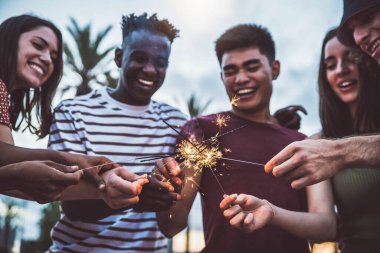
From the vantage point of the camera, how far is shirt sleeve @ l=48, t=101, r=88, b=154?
4.12 meters

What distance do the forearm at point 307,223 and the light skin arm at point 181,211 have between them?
98 centimetres

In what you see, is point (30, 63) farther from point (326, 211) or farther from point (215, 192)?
point (326, 211)

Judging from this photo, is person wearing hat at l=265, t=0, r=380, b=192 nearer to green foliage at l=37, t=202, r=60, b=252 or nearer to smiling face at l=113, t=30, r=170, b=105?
smiling face at l=113, t=30, r=170, b=105

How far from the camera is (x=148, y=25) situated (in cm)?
475

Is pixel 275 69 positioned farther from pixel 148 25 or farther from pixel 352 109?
pixel 148 25

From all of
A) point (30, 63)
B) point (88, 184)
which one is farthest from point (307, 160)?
point (30, 63)

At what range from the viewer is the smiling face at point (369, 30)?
141 inches

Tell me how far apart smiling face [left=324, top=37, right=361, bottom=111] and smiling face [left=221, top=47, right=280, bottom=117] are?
0.96 metres

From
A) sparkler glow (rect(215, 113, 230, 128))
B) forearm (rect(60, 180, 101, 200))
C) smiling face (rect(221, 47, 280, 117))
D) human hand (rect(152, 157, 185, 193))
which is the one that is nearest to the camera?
human hand (rect(152, 157, 185, 193))

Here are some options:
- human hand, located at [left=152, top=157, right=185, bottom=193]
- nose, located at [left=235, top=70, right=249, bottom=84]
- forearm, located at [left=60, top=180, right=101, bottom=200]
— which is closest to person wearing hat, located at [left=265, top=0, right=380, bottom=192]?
human hand, located at [left=152, top=157, right=185, bottom=193]

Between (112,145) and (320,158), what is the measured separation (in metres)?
2.65

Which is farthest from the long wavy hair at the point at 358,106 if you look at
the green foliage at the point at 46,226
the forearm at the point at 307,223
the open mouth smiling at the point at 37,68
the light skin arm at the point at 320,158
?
the green foliage at the point at 46,226

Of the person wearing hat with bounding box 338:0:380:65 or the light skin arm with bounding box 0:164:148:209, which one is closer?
the light skin arm with bounding box 0:164:148:209

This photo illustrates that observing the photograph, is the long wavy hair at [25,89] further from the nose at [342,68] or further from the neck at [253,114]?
the nose at [342,68]
